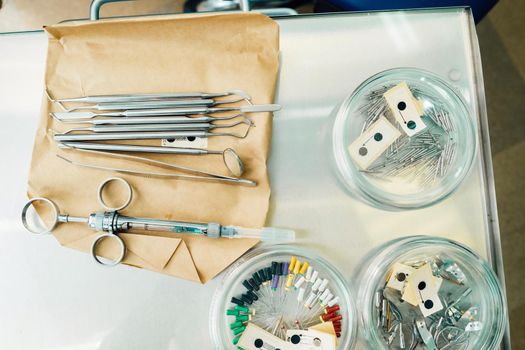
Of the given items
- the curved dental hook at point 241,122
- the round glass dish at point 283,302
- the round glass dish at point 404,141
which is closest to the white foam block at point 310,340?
the round glass dish at point 283,302

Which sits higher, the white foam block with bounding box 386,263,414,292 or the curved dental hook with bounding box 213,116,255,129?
the curved dental hook with bounding box 213,116,255,129

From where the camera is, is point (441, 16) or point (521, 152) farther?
point (521, 152)

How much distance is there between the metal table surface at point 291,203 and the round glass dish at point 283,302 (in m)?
0.03

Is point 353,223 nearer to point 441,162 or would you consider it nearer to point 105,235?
point 441,162

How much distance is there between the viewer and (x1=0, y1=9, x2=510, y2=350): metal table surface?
30.0 inches

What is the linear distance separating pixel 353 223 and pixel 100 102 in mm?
468

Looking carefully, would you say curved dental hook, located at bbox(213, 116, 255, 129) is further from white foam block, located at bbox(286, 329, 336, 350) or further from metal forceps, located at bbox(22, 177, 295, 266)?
white foam block, located at bbox(286, 329, 336, 350)

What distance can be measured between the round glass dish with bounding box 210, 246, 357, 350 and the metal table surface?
3 centimetres

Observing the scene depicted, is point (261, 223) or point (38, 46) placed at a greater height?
point (38, 46)

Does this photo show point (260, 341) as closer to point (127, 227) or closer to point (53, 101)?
point (127, 227)

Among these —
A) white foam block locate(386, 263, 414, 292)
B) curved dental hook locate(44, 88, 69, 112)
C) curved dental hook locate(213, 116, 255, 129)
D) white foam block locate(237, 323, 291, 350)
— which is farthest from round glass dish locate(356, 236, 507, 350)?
curved dental hook locate(44, 88, 69, 112)

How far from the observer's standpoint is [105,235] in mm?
756

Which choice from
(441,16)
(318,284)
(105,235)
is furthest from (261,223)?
(441,16)

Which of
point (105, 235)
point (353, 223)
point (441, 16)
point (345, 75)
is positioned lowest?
point (105, 235)
